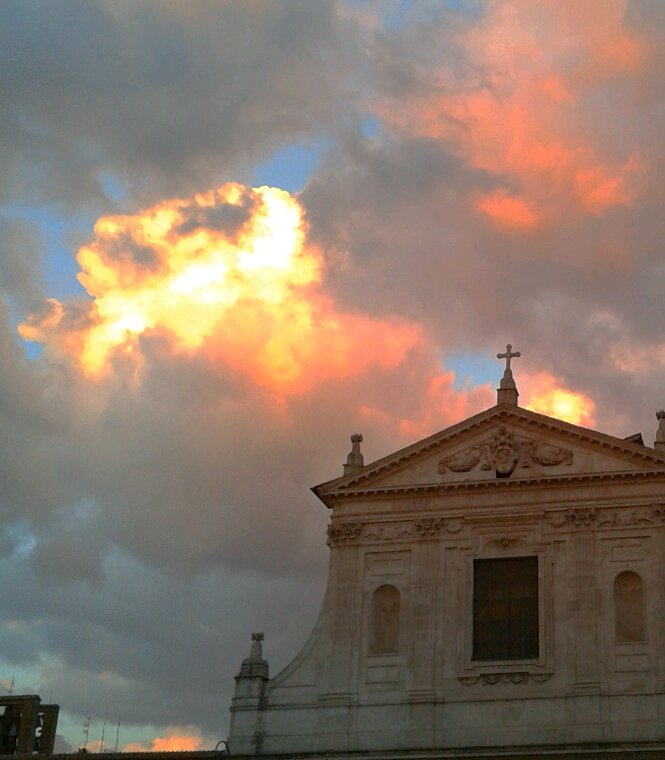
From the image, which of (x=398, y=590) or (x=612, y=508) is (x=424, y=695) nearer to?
(x=398, y=590)

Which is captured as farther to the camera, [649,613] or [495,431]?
[495,431]

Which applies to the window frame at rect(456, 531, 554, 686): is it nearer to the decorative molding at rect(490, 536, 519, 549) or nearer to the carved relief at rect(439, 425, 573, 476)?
the decorative molding at rect(490, 536, 519, 549)

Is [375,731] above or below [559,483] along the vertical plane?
below

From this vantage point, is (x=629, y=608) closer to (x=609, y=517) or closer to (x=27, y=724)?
(x=609, y=517)

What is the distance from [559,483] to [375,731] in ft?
23.9

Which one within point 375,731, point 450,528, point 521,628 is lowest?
point 375,731

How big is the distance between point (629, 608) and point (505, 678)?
325 centimetres

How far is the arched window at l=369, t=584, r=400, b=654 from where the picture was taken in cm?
3450

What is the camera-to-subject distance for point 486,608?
113 feet

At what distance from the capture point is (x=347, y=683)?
112 feet

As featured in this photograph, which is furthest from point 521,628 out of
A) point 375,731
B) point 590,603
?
point 375,731

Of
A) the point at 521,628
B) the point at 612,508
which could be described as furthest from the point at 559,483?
the point at 521,628

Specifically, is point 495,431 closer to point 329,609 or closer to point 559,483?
point 559,483

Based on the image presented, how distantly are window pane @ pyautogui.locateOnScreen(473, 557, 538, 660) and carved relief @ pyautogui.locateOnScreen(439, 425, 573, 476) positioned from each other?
233 cm
